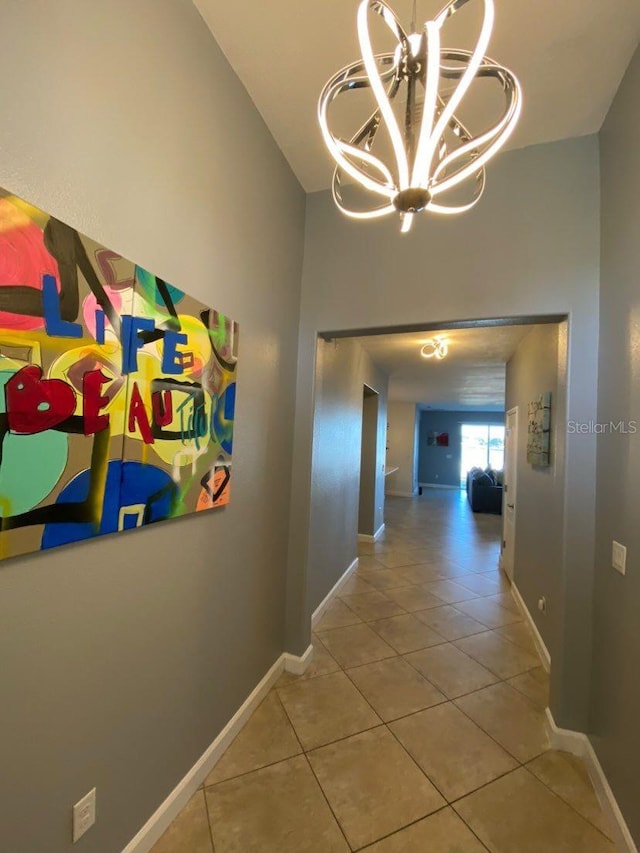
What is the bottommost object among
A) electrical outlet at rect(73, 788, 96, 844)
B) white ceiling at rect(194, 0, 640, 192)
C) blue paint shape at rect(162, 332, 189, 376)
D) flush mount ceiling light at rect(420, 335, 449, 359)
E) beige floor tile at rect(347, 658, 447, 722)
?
beige floor tile at rect(347, 658, 447, 722)

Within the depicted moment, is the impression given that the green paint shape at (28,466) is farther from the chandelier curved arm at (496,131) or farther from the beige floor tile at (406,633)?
the beige floor tile at (406,633)

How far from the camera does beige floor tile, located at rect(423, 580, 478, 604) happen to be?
12.0ft

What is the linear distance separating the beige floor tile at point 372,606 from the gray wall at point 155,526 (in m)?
1.39

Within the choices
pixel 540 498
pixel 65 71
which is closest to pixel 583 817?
pixel 540 498

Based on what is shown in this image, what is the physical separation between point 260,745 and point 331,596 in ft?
5.69

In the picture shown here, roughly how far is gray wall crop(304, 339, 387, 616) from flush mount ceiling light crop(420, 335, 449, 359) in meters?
0.79

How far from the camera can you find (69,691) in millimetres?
1057

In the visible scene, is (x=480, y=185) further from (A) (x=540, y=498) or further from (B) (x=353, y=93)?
(A) (x=540, y=498)

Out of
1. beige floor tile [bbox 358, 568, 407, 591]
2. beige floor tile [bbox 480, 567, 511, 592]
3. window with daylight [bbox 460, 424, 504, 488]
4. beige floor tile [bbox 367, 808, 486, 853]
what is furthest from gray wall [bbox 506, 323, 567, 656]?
window with daylight [bbox 460, 424, 504, 488]

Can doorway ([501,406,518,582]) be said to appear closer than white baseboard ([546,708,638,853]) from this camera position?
No

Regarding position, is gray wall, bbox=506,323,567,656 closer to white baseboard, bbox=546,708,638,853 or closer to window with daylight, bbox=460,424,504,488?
white baseboard, bbox=546,708,638,853

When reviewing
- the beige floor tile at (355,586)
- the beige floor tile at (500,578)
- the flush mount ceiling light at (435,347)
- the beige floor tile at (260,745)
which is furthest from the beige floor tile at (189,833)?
the flush mount ceiling light at (435,347)

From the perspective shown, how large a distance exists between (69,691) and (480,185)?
6.81ft

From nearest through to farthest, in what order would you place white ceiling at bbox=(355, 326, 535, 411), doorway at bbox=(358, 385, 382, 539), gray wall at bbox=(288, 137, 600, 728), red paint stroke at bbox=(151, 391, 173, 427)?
red paint stroke at bbox=(151, 391, 173, 427) < gray wall at bbox=(288, 137, 600, 728) < white ceiling at bbox=(355, 326, 535, 411) < doorway at bbox=(358, 385, 382, 539)
